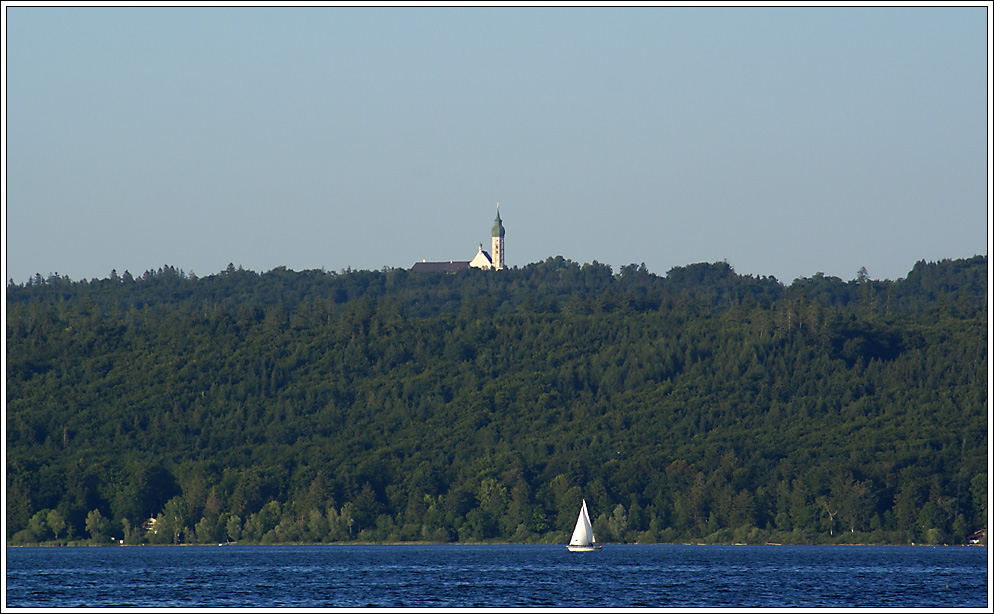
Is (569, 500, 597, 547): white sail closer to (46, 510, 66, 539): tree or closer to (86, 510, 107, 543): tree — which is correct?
(86, 510, 107, 543): tree

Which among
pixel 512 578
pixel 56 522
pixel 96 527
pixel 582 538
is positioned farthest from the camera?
pixel 96 527

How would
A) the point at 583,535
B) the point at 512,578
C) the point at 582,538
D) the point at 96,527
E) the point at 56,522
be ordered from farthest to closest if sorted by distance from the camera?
1. the point at 96,527
2. the point at 56,522
3. the point at 583,535
4. the point at 582,538
5. the point at 512,578

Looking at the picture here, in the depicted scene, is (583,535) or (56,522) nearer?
(583,535)

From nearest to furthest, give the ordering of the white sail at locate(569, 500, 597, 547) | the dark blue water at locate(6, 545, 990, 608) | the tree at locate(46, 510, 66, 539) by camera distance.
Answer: the dark blue water at locate(6, 545, 990, 608) → the white sail at locate(569, 500, 597, 547) → the tree at locate(46, 510, 66, 539)

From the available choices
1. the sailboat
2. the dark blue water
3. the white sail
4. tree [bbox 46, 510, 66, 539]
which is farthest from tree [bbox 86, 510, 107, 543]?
the white sail

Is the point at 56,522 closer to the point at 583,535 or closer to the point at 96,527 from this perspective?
the point at 96,527

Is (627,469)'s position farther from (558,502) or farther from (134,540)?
(134,540)

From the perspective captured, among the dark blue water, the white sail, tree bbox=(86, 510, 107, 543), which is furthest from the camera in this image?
tree bbox=(86, 510, 107, 543)

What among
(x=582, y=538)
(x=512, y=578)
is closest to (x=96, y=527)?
(x=582, y=538)

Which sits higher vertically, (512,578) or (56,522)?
(56,522)

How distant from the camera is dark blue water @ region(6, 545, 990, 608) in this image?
8794 centimetres

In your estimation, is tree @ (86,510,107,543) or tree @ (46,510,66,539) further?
tree @ (86,510,107,543)

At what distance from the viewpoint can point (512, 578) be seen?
10906 centimetres

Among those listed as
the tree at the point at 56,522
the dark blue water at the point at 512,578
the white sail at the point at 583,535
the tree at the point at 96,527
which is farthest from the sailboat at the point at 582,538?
the tree at the point at 56,522
